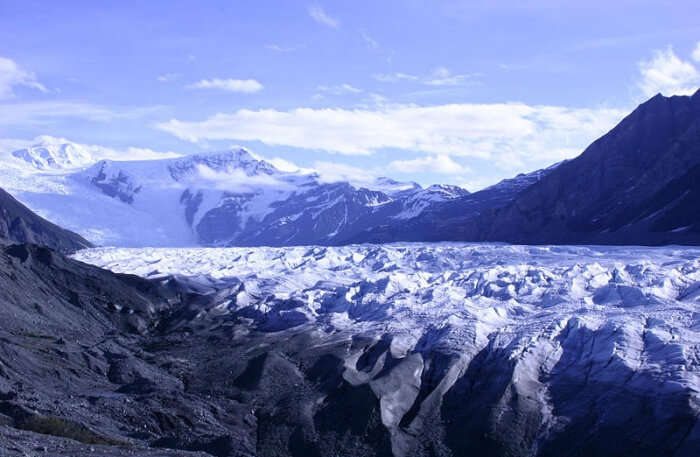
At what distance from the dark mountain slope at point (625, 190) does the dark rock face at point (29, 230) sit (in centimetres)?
9363

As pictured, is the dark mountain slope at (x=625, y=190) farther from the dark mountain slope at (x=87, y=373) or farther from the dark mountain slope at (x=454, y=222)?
the dark mountain slope at (x=87, y=373)

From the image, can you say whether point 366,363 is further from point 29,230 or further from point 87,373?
point 29,230

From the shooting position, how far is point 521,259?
3812 inches

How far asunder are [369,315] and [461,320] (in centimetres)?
1295

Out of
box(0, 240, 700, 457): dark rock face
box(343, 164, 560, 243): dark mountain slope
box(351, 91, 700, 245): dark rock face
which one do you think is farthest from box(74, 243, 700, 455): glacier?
box(343, 164, 560, 243): dark mountain slope

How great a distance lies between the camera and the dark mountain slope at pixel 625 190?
4454 inches

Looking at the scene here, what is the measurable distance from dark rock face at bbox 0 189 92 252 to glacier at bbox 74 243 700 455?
8164 centimetres

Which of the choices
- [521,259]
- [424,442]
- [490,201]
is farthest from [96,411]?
[490,201]

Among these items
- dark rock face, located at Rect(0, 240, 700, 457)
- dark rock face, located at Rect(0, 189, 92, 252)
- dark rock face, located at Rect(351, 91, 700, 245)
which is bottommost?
dark rock face, located at Rect(0, 240, 700, 457)

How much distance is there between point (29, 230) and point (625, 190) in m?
122

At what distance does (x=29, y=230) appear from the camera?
17200 centimetres

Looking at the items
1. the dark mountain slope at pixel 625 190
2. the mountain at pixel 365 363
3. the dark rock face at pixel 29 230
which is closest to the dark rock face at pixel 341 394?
the mountain at pixel 365 363

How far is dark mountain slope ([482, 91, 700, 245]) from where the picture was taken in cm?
11312

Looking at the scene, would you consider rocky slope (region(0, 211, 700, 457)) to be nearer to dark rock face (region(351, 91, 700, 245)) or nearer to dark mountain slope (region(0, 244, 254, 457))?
dark mountain slope (region(0, 244, 254, 457))
